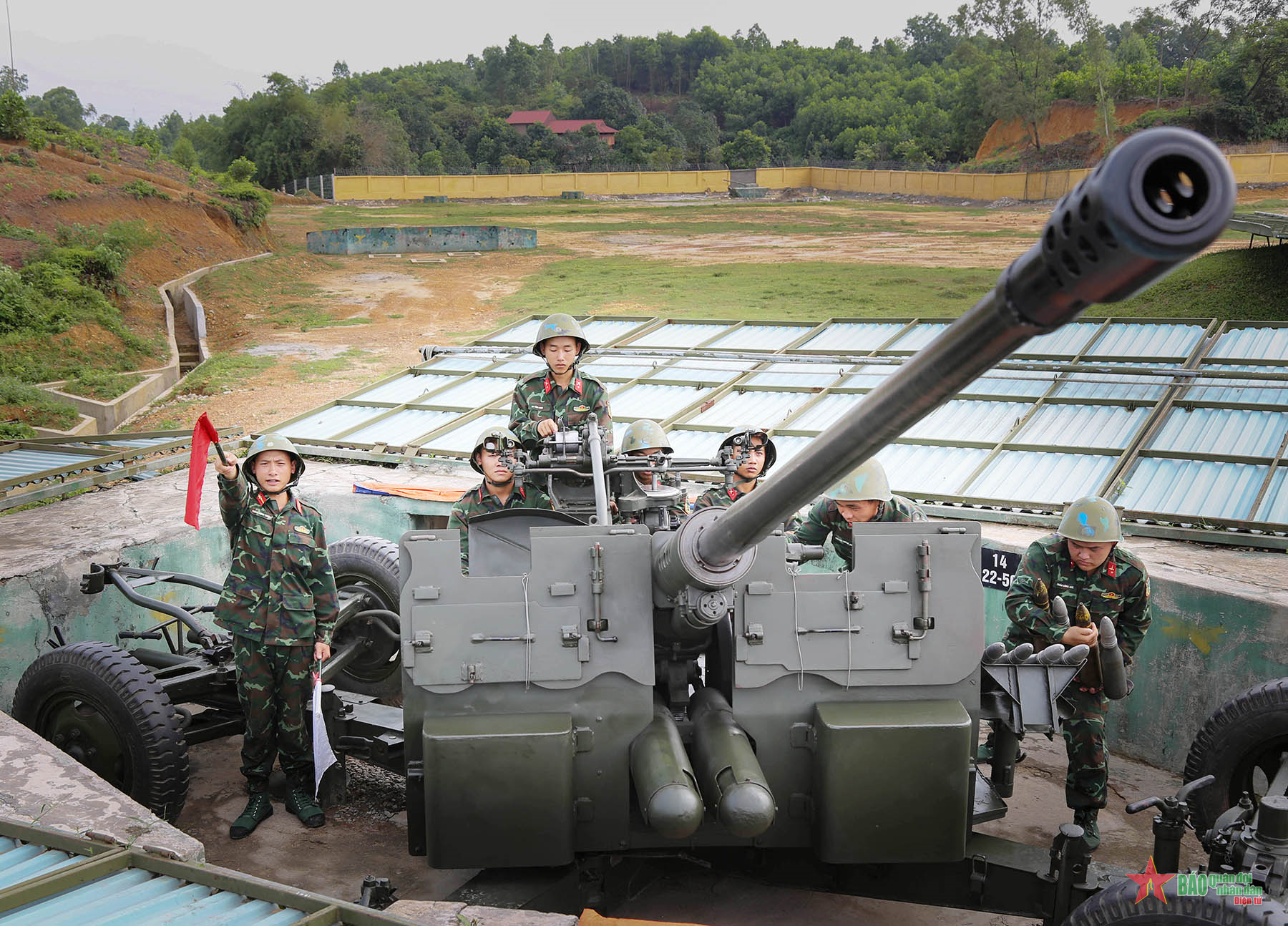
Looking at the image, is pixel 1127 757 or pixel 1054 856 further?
pixel 1127 757

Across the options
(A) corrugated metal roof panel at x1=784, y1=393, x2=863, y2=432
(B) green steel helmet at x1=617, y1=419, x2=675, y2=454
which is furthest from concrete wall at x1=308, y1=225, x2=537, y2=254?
(B) green steel helmet at x1=617, y1=419, x2=675, y2=454

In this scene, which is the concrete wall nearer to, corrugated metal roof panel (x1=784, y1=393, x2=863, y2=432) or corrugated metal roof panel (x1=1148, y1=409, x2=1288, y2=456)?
corrugated metal roof panel (x1=784, y1=393, x2=863, y2=432)

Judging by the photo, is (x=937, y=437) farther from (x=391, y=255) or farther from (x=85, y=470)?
(x=391, y=255)

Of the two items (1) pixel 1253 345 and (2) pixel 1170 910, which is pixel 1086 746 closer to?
(2) pixel 1170 910

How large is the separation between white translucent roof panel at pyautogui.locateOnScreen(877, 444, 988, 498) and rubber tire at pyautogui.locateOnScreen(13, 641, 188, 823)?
498 cm

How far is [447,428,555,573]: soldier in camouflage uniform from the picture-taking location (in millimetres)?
6277

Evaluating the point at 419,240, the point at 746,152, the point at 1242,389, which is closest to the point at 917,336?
the point at 1242,389

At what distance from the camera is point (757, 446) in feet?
20.7

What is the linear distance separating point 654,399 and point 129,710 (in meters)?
6.07

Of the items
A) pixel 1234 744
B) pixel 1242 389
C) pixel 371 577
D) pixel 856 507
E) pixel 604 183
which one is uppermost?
pixel 604 183

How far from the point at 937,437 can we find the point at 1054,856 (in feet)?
17.0

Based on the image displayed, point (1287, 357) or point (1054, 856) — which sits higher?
point (1287, 357)

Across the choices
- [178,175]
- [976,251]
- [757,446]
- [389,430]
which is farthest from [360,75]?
[757,446]

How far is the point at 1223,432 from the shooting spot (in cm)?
836
